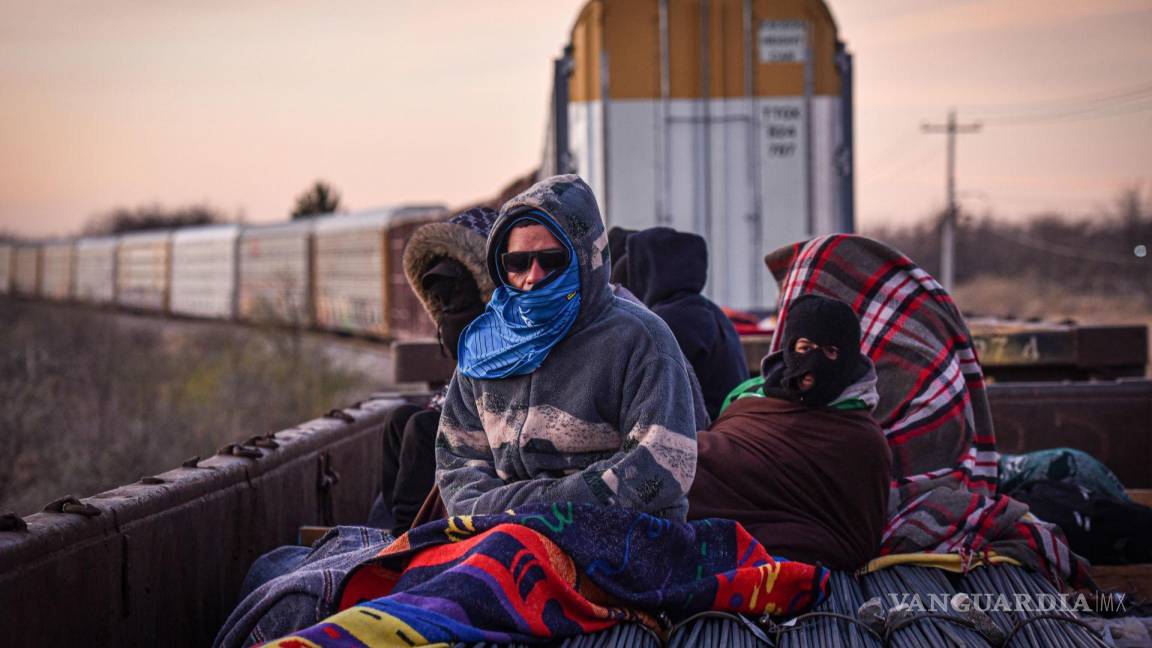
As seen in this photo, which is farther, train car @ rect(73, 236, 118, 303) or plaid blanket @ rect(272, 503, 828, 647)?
train car @ rect(73, 236, 118, 303)

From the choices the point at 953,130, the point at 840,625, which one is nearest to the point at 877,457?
the point at 840,625

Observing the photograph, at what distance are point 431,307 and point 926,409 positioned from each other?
193 cm

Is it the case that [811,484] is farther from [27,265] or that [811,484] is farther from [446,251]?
[27,265]

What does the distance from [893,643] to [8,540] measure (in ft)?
7.10

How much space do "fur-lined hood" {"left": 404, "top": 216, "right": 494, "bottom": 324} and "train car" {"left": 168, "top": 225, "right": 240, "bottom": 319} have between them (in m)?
26.8

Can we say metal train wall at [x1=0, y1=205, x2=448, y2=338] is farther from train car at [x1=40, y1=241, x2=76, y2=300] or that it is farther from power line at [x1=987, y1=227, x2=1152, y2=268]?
power line at [x1=987, y1=227, x2=1152, y2=268]

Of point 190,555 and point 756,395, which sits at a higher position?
point 756,395

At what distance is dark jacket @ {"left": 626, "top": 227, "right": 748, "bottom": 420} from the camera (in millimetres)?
4910

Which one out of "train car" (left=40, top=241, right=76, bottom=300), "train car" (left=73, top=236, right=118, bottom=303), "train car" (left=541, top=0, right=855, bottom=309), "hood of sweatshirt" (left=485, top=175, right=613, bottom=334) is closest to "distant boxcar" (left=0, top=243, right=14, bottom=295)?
"train car" (left=40, top=241, right=76, bottom=300)

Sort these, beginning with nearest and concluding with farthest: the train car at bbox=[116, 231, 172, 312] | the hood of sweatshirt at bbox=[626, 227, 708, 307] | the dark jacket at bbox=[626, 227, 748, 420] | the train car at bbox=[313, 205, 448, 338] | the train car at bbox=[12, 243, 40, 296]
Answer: the dark jacket at bbox=[626, 227, 748, 420], the hood of sweatshirt at bbox=[626, 227, 708, 307], the train car at bbox=[313, 205, 448, 338], the train car at bbox=[116, 231, 172, 312], the train car at bbox=[12, 243, 40, 296]

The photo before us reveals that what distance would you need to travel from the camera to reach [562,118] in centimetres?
796

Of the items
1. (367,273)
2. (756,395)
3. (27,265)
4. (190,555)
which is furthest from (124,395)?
(27,265)

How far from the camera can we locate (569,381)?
3.28 m

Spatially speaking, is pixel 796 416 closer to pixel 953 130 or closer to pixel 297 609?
pixel 297 609
